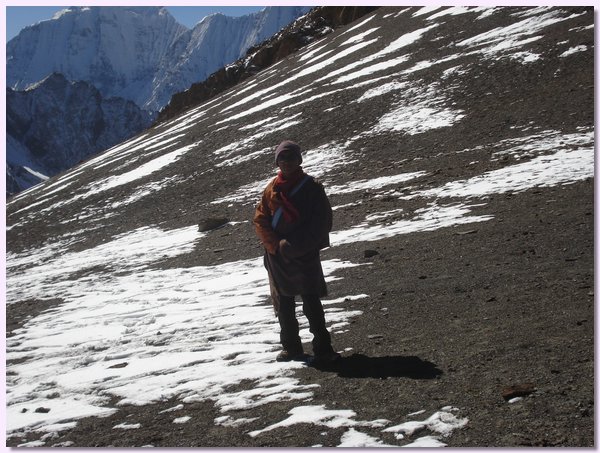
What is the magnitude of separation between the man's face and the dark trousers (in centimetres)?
139

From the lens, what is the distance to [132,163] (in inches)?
1491

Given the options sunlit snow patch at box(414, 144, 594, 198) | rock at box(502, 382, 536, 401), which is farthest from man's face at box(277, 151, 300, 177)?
sunlit snow patch at box(414, 144, 594, 198)

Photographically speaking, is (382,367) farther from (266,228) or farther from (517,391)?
(266,228)

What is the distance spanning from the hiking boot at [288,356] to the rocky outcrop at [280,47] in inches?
2153

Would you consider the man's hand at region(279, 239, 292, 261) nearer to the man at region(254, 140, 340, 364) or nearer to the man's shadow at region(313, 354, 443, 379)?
the man at region(254, 140, 340, 364)

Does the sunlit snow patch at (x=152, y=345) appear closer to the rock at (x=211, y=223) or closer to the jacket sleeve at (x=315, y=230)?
the jacket sleeve at (x=315, y=230)

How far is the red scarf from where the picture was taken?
22.1ft

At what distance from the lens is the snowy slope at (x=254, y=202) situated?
6988 millimetres

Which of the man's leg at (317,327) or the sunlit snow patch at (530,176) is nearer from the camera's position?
the man's leg at (317,327)

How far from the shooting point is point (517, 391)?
5297 mm

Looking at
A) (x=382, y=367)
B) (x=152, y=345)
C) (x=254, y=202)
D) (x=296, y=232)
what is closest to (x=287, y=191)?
(x=296, y=232)

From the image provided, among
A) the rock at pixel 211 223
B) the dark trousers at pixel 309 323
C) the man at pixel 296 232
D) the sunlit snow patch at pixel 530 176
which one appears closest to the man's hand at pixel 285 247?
the man at pixel 296 232

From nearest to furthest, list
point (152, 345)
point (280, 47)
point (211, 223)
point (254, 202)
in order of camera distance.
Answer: point (152, 345), point (211, 223), point (254, 202), point (280, 47)

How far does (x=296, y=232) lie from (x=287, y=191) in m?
0.45
